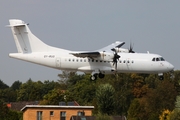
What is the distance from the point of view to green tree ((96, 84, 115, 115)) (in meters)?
106

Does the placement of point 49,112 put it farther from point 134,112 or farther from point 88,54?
point 134,112

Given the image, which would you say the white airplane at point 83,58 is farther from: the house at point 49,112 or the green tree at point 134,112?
the green tree at point 134,112

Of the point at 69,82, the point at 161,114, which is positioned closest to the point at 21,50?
the point at 161,114

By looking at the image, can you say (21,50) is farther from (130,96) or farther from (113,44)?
(130,96)

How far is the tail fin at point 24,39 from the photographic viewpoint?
7269 centimetres

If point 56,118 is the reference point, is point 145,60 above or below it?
above

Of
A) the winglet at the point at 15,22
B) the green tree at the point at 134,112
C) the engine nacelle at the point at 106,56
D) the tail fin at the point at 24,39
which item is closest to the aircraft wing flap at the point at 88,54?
the engine nacelle at the point at 106,56

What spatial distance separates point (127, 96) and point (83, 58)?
167 feet

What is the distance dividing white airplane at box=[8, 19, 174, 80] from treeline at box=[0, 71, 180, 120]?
20804mm

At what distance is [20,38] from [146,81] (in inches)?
2657

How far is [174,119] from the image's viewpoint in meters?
89.5

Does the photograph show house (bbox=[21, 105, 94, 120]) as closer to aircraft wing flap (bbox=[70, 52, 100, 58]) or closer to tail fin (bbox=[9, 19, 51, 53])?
tail fin (bbox=[9, 19, 51, 53])

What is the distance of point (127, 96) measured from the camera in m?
122

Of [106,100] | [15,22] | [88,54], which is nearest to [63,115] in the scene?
[106,100]
